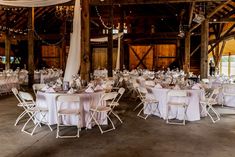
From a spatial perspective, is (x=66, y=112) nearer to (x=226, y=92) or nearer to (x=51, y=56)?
(x=226, y=92)

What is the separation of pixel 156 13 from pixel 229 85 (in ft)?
37.8

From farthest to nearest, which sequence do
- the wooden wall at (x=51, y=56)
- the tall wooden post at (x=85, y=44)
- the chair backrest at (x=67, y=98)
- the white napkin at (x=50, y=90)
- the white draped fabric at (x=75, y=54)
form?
1. the wooden wall at (x=51, y=56)
2. the tall wooden post at (x=85, y=44)
3. the white draped fabric at (x=75, y=54)
4. the white napkin at (x=50, y=90)
5. the chair backrest at (x=67, y=98)

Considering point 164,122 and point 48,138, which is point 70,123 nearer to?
point 48,138

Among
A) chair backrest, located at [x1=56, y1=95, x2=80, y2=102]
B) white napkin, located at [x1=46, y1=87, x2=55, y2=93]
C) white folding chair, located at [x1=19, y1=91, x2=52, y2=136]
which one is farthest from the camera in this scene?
white napkin, located at [x1=46, y1=87, x2=55, y2=93]

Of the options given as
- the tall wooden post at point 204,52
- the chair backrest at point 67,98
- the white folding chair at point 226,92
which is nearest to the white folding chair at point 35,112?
the chair backrest at point 67,98

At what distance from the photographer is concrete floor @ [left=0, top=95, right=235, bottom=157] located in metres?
4.30

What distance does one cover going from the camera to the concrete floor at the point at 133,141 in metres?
4.30

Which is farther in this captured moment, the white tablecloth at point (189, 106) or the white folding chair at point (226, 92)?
the white folding chair at point (226, 92)

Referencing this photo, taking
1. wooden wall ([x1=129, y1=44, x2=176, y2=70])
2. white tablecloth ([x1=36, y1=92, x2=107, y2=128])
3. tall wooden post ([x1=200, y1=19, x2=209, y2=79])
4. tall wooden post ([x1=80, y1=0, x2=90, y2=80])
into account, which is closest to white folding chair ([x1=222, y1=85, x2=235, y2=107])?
tall wooden post ([x1=200, y1=19, x2=209, y2=79])

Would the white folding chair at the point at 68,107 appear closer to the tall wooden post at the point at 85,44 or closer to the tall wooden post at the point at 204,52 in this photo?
the tall wooden post at the point at 85,44

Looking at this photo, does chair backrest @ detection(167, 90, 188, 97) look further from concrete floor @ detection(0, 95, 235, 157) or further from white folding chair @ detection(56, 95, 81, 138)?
white folding chair @ detection(56, 95, 81, 138)

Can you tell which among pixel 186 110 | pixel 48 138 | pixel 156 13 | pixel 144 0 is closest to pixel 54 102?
pixel 48 138

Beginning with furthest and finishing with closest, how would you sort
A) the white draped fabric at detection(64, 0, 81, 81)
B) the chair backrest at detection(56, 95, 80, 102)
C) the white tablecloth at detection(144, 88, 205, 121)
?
the white tablecloth at detection(144, 88, 205, 121)
the white draped fabric at detection(64, 0, 81, 81)
the chair backrest at detection(56, 95, 80, 102)

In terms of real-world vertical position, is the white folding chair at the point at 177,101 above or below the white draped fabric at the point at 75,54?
below
